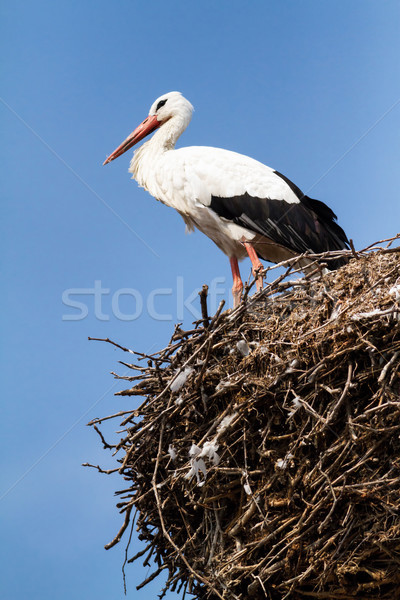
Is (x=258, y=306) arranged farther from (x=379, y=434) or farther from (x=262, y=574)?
(x=262, y=574)

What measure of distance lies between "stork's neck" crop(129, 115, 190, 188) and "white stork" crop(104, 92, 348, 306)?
0.02 meters

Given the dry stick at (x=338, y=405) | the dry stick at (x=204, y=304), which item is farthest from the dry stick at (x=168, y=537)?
the dry stick at (x=338, y=405)

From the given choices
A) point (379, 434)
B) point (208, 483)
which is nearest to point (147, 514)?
point (208, 483)

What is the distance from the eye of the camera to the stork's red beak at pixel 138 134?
5289 mm

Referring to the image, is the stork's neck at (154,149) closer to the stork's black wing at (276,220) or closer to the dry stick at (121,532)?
the stork's black wing at (276,220)

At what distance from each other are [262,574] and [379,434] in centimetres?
65

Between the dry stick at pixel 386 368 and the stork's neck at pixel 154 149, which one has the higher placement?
the stork's neck at pixel 154 149

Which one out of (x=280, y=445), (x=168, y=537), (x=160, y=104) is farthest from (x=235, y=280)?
(x=168, y=537)

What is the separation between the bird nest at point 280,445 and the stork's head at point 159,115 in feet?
8.30

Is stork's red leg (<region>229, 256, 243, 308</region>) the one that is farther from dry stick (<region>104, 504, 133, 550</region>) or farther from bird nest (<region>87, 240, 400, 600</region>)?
dry stick (<region>104, 504, 133, 550</region>)

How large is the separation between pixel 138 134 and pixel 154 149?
386 millimetres

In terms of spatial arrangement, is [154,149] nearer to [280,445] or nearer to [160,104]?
[160,104]

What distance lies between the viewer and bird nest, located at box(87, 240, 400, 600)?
2.53m

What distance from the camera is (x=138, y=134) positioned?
5.29 m
